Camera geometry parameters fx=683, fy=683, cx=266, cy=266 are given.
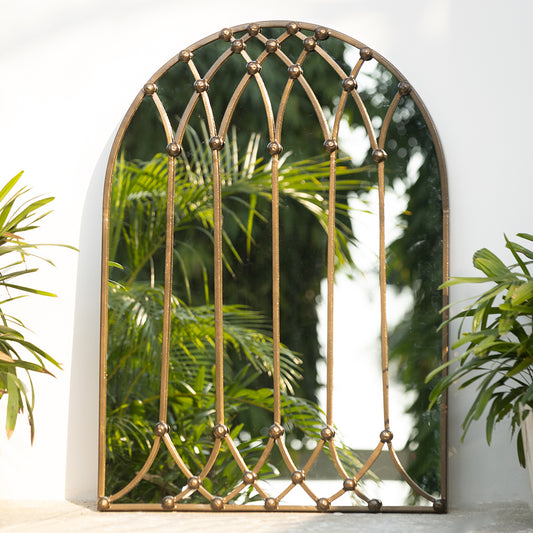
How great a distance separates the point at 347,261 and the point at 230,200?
33cm

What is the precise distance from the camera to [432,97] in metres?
1.74

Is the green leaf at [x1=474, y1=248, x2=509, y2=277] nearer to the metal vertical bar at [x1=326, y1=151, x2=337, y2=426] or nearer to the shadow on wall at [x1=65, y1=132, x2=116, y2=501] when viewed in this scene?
the metal vertical bar at [x1=326, y1=151, x2=337, y2=426]

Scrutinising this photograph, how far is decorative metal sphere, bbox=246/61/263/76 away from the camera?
1.73 m

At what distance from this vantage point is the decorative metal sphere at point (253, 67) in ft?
5.68

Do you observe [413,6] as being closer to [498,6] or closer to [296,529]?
[498,6]

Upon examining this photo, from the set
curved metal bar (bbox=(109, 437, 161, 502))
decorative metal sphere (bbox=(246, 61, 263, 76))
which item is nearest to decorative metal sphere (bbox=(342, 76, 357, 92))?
decorative metal sphere (bbox=(246, 61, 263, 76))

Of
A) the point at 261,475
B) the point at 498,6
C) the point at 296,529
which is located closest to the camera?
the point at 296,529

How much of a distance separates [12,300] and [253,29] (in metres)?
0.94

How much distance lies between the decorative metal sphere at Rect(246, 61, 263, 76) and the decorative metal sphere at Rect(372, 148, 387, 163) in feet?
1.19

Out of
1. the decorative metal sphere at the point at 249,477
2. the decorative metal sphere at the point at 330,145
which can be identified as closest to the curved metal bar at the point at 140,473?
the decorative metal sphere at the point at 249,477

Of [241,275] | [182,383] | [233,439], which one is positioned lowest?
[233,439]

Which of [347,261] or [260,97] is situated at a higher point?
[260,97]

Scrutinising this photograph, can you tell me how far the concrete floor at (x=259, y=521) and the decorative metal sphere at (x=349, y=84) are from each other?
103cm

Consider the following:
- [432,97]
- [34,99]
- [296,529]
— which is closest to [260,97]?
[432,97]
